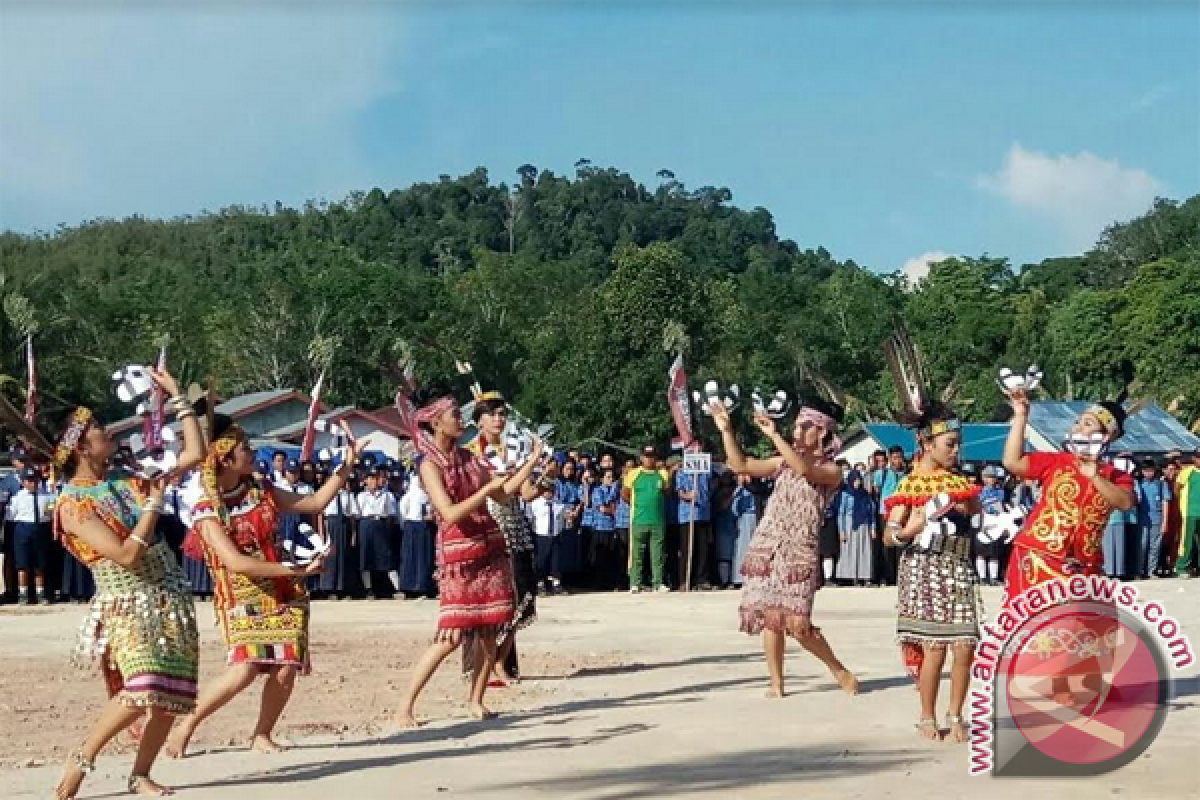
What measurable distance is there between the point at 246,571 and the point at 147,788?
3.54 ft

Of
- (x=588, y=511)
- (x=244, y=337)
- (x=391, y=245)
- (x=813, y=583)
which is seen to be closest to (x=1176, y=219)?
(x=244, y=337)

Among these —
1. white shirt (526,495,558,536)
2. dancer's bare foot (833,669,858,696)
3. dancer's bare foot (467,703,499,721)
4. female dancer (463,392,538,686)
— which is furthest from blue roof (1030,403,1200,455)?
dancer's bare foot (467,703,499,721)

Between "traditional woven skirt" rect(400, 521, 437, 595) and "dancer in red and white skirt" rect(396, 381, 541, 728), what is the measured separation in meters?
10.2

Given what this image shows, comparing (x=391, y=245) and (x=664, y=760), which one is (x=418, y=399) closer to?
(x=664, y=760)

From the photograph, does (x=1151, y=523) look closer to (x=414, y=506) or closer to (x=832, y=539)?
(x=832, y=539)

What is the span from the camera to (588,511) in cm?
2180

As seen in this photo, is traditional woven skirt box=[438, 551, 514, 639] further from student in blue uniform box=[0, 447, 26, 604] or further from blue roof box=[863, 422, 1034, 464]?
blue roof box=[863, 422, 1034, 464]

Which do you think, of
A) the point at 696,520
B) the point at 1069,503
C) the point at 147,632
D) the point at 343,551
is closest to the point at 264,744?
the point at 147,632

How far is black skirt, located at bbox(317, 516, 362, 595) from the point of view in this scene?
2044 cm

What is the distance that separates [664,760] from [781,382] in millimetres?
59130

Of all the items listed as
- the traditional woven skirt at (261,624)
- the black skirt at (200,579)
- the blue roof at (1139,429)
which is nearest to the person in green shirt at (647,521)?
the black skirt at (200,579)

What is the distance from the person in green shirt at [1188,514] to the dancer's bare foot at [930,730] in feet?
49.5

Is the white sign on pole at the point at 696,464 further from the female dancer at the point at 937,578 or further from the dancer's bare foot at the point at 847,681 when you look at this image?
the female dancer at the point at 937,578

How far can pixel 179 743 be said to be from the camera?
8.95 metres
